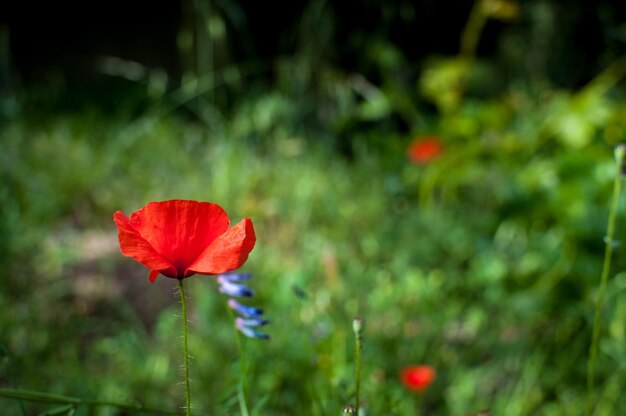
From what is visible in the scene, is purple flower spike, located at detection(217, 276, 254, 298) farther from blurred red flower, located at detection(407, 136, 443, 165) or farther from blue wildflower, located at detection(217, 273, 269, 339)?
blurred red flower, located at detection(407, 136, 443, 165)

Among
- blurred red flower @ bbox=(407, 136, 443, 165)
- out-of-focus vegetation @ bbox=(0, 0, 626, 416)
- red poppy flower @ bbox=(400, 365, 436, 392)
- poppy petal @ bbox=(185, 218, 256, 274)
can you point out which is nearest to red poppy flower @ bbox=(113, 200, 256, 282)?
poppy petal @ bbox=(185, 218, 256, 274)

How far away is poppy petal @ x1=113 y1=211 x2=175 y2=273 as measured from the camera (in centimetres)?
55

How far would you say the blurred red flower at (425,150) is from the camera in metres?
2.47

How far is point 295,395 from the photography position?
148 centimetres

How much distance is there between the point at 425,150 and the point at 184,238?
1999mm

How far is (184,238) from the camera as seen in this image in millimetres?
566

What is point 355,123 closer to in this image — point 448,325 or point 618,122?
point 618,122

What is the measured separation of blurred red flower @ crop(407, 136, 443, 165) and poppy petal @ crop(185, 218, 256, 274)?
198 cm

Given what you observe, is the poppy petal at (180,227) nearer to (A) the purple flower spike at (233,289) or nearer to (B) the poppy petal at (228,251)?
(B) the poppy petal at (228,251)

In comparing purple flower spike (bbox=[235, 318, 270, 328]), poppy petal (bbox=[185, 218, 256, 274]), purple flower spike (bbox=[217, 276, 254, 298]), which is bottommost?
purple flower spike (bbox=[235, 318, 270, 328])

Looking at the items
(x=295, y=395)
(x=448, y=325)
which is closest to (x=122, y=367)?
(x=295, y=395)

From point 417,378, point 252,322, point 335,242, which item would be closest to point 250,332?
point 252,322

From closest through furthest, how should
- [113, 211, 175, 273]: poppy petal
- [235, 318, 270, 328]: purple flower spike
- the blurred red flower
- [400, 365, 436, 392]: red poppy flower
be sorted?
[113, 211, 175, 273]: poppy petal, [235, 318, 270, 328]: purple flower spike, [400, 365, 436, 392]: red poppy flower, the blurred red flower

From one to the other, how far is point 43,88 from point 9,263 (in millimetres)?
2533
